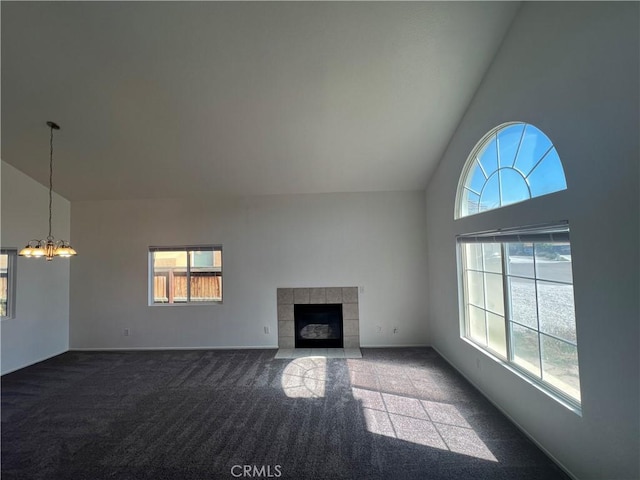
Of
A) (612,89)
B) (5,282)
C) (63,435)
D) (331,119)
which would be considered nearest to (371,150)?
(331,119)

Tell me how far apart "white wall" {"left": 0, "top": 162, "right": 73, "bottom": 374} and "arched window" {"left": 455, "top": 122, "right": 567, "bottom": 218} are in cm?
643

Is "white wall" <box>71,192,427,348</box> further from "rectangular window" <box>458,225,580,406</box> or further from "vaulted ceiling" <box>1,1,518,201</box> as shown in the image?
"rectangular window" <box>458,225,580,406</box>

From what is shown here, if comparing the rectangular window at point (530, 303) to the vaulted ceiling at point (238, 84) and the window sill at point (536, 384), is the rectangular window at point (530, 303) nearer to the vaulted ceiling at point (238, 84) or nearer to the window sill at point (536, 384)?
the window sill at point (536, 384)

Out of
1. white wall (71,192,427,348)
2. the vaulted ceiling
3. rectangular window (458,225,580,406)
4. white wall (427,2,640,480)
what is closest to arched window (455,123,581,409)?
rectangular window (458,225,580,406)

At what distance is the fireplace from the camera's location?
496cm

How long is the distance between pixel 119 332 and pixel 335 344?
12.7ft

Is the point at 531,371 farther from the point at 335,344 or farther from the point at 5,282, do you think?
the point at 5,282

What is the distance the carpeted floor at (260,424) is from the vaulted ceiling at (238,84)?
2.98 meters

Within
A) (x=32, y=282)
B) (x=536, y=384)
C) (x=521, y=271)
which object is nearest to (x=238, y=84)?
(x=521, y=271)

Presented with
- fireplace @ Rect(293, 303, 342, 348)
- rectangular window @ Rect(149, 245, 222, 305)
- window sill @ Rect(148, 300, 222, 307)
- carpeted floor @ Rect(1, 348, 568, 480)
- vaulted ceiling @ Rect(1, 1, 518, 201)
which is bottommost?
carpeted floor @ Rect(1, 348, 568, 480)

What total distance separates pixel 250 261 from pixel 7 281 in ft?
11.7

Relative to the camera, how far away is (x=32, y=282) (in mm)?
4418

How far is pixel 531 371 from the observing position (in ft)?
8.20

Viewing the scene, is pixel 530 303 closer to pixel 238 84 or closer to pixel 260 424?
→ pixel 260 424
